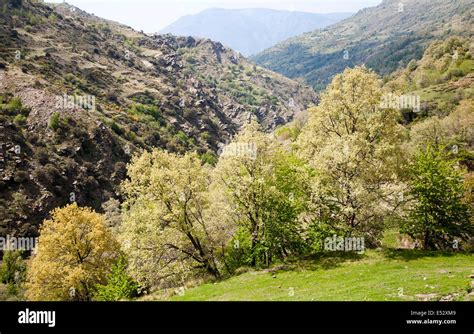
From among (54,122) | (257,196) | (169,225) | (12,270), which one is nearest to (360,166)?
(257,196)

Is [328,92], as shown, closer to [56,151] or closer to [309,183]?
[309,183]

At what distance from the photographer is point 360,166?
3469 centimetres

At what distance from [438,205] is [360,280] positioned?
44.4 feet

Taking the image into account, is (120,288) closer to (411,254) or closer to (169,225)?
(169,225)

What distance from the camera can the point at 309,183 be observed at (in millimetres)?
36750

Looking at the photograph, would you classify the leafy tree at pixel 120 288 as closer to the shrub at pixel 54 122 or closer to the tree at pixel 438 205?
the tree at pixel 438 205

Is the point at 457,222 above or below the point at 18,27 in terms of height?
below

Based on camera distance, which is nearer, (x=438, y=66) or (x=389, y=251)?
(x=389, y=251)

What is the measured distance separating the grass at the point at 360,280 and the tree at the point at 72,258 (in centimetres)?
2057

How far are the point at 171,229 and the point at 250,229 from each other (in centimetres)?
750
